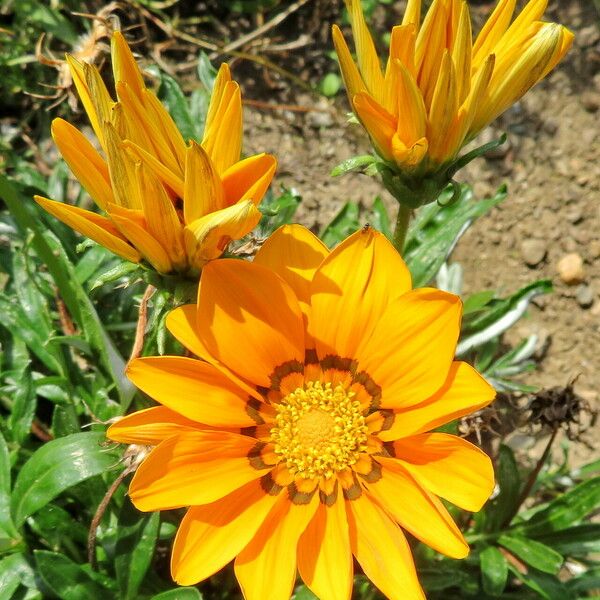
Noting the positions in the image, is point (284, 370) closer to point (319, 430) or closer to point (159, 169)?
point (319, 430)

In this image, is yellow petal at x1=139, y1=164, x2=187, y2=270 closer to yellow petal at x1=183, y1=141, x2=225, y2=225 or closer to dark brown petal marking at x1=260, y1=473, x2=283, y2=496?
yellow petal at x1=183, y1=141, x2=225, y2=225

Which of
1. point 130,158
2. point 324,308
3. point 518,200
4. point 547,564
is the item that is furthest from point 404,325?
point 518,200

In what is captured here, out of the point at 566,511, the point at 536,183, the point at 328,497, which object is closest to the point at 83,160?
the point at 328,497

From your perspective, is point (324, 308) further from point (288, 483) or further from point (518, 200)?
point (518, 200)

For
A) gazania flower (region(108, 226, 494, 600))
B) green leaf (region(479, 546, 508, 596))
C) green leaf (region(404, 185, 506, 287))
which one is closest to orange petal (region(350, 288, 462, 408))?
gazania flower (region(108, 226, 494, 600))

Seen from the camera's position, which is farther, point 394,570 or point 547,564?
point 547,564

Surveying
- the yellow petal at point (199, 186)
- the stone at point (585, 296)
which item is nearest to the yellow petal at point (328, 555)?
the yellow petal at point (199, 186)
